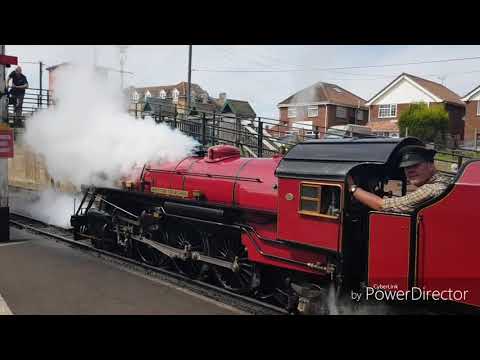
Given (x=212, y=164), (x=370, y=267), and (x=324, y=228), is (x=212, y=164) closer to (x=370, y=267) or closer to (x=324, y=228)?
(x=324, y=228)

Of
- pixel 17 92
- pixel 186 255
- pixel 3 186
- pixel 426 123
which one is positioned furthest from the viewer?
pixel 426 123

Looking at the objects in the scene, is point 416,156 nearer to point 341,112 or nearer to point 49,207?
point 49,207

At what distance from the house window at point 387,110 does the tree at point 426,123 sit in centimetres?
539

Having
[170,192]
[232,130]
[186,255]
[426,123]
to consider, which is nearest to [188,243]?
[186,255]

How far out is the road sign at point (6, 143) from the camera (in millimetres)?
8789

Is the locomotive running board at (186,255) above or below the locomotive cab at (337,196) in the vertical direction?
below

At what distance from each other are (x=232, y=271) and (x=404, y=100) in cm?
3828

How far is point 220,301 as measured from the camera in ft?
19.9

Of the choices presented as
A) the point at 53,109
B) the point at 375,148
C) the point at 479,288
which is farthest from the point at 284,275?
the point at 53,109

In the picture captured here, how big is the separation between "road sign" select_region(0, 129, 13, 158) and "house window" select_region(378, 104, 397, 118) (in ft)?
121

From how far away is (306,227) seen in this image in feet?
16.1

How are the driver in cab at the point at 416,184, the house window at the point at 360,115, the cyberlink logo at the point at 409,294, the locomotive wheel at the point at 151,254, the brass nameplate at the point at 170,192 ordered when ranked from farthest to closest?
the house window at the point at 360,115 → the locomotive wheel at the point at 151,254 → the brass nameplate at the point at 170,192 → the driver in cab at the point at 416,184 → the cyberlink logo at the point at 409,294

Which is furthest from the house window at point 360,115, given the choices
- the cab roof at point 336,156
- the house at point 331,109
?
the cab roof at point 336,156

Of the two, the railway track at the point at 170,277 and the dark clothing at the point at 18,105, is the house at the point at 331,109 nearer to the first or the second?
the dark clothing at the point at 18,105
